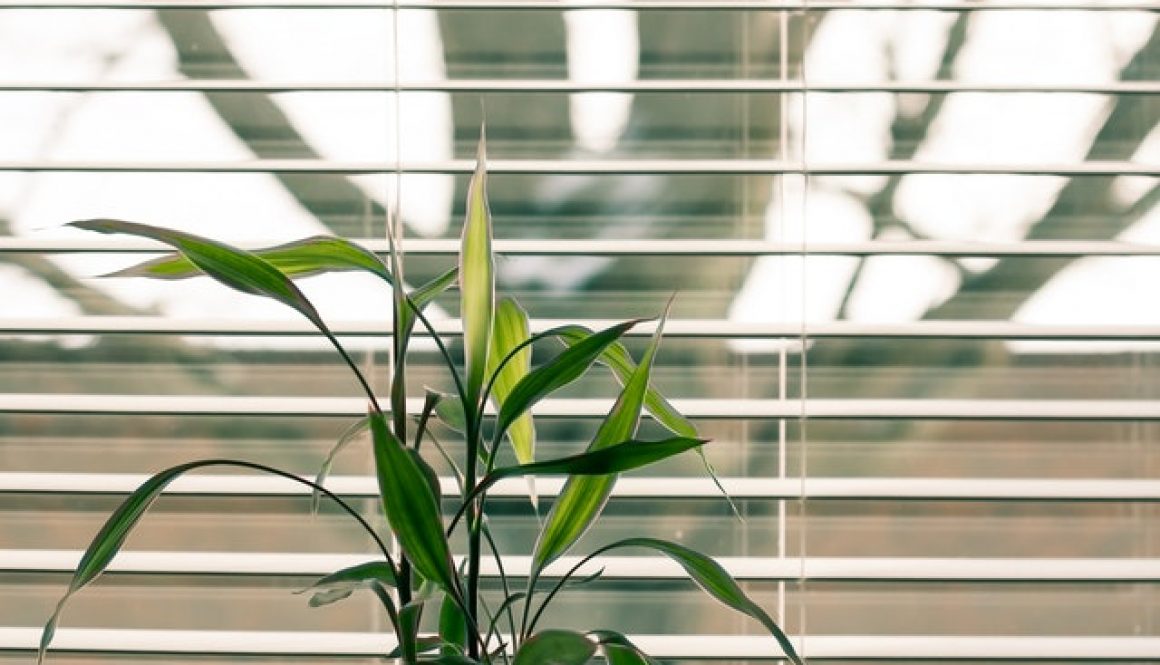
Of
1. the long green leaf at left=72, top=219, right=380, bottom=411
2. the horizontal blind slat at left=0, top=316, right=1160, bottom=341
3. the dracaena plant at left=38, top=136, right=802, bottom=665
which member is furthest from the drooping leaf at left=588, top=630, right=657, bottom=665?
the horizontal blind slat at left=0, top=316, right=1160, bottom=341

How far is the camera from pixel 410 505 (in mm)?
1097

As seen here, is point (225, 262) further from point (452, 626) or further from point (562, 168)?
point (562, 168)

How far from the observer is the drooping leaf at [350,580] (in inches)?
48.9

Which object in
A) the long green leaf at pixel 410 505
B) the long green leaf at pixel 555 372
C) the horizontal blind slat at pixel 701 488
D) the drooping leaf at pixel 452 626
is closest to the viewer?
the long green leaf at pixel 410 505

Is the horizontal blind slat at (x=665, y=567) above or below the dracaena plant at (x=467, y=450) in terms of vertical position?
below

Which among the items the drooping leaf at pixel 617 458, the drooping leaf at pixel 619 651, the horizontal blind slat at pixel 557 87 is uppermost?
the horizontal blind slat at pixel 557 87

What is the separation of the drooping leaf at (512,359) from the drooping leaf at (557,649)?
279 mm

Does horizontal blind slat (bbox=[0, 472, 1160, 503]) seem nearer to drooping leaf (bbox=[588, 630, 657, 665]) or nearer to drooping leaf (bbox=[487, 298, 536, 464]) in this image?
drooping leaf (bbox=[487, 298, 536, 464])

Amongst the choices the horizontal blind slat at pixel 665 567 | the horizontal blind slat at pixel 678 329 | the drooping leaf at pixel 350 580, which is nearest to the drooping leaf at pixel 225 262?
the drooping leaf at pixel 350 580

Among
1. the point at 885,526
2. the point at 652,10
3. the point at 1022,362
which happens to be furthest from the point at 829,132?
the point at 885,526

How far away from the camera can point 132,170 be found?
1.75m

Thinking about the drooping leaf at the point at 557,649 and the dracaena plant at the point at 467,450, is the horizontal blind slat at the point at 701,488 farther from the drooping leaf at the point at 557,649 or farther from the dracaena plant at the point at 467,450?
the drooping leaf at the point at 557,649

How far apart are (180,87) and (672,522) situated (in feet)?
3.21

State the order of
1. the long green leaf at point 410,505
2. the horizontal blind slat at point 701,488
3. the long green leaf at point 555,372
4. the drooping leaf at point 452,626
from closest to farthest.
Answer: the long green leaf at point 410,505, the long green leaf at point 555,372, the drooping leaf at point 452,626, the horizontal blind slat at point 701,488
